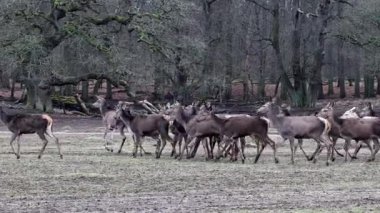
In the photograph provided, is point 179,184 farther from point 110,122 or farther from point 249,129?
point 110,122

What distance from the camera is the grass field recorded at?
13414 millimetres

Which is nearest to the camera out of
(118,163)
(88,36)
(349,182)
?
(349,182)

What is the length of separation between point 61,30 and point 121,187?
2744cm

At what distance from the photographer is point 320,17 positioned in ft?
176

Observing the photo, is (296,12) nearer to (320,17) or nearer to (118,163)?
(320,17)

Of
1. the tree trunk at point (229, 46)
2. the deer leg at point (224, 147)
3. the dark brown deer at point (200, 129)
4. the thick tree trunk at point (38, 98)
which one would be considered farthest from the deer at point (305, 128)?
the tree trunk at point (229, 46)

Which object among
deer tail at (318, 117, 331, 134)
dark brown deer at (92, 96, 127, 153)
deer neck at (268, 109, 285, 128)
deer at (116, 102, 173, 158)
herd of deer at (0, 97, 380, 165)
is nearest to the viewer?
herd of deer at (0, 97, 380, 165)

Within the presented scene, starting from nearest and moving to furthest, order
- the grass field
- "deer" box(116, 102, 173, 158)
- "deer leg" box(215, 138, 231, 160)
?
the grass field
"deer leg" box(215, 138, 231, 160)
"deer" box(116, 102, 173, 158)

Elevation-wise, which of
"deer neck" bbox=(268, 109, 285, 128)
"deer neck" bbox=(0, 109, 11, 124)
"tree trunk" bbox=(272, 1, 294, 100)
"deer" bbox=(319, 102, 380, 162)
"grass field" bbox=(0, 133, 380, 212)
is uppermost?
"tree trunk" bbox=(272, 1, 294, 100)

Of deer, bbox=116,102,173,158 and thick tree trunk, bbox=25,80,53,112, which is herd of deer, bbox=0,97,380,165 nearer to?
deer, bbox=116,102,173,158

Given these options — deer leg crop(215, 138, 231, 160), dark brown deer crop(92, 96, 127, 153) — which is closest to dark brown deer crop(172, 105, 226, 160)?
A: deer leg crop(215, 138, 231, 160)

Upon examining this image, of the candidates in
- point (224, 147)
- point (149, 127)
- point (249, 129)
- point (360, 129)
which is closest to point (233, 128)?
point (249, 129)

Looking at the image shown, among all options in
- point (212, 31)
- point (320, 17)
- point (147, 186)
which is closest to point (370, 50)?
point (320, 17)

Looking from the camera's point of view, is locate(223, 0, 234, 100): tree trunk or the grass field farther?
locate(223, 0, 234, 100): tree trunk
